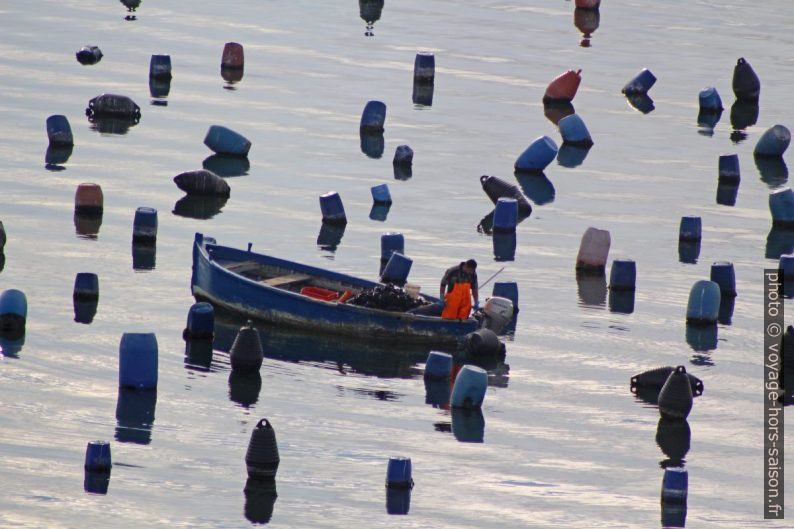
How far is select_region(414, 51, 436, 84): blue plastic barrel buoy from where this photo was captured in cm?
6053

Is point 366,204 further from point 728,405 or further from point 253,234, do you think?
point 728,405

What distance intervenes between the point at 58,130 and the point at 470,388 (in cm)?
2034

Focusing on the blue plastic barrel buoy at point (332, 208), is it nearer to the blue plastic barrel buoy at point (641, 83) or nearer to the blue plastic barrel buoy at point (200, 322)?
the blue plastic barrel buoy at point (200, 322)

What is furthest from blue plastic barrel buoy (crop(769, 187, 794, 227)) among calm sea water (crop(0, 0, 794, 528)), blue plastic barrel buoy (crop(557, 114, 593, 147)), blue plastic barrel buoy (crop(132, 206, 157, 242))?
blue plastic barrel buoy (crop(132, 206, 157, 242))

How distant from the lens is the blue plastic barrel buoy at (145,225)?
134ft

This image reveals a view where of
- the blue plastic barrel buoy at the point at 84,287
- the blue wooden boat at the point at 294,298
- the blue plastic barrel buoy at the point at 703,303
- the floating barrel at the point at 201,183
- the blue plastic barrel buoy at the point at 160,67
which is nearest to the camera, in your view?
the blue wooden boat at the point at 294,298

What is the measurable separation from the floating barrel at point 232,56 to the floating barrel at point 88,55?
381 cm

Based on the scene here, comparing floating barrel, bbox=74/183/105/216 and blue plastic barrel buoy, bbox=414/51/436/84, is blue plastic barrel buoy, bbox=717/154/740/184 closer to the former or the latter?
blue plastic barrel buoy, bbox=414/51/436/84

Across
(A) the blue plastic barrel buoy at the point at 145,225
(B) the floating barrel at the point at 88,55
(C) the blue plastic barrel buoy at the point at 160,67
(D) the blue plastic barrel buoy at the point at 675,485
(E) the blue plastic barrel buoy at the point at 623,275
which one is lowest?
(D) the blue plastic barrel buoy at the point at 675,485

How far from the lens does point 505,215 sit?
4384cm

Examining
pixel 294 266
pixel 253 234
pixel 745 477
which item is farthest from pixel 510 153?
pixel 745 477

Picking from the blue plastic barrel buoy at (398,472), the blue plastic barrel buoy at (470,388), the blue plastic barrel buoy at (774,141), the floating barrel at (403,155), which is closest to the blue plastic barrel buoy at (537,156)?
the floating barrel at (403,155)

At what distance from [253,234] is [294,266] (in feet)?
16.2

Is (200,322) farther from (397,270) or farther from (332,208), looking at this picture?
(332,208)
